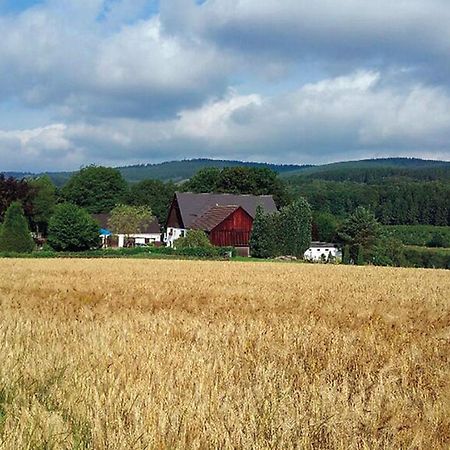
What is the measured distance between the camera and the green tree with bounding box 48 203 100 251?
2263 inches

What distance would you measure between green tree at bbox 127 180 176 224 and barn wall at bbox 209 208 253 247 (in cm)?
3970

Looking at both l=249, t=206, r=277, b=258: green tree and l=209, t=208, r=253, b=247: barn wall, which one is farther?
l=209, t=208, r=253, b=247: barn wall

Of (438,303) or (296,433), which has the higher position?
(296,433)

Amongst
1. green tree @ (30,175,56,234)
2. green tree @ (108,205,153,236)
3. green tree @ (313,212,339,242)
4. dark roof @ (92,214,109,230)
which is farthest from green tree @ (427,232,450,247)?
green tree @ (30,175,56,234)

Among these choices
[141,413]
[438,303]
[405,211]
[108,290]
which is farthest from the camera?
[405,211]

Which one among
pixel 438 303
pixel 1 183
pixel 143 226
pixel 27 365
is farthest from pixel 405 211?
pixel 27 365

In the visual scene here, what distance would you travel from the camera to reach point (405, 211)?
5310 inches

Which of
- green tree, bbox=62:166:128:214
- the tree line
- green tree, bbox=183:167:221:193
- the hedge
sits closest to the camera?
the hedge

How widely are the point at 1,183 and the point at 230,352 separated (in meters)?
69.4

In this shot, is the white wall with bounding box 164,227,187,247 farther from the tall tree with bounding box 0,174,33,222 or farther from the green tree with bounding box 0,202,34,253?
the green tree with bounding box 0,202,34,253

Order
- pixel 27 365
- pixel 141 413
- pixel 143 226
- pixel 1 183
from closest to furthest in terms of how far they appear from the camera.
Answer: pixel 141 413 < pixel 27 365 < pixel 1 183 < pixel 143 226

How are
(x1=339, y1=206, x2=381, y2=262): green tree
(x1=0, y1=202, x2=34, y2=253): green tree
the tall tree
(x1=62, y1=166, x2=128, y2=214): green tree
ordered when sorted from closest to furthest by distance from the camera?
(x1=0, y1=202, x2=34, y2=253): green tree, (x1=339, y1=206, x2=381, y2=262): green tree, the tall tree, (x1=62, y1=166, x2=128, y2=214): green tree

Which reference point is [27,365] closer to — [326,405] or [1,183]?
[326,405]

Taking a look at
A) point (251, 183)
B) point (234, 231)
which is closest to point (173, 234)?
point (234, 231)
